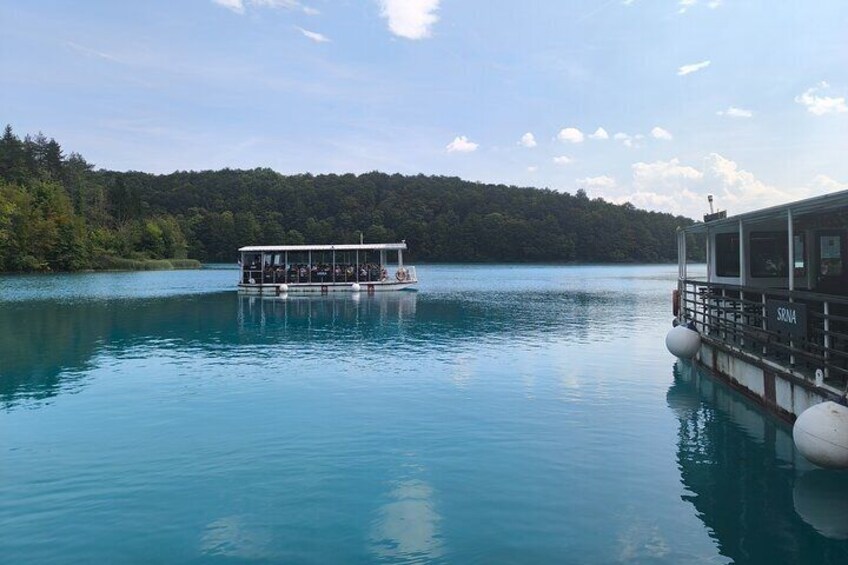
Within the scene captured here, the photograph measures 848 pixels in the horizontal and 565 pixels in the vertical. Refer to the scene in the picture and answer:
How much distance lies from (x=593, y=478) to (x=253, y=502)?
512cm

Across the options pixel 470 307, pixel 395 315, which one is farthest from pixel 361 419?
pixel 470 307

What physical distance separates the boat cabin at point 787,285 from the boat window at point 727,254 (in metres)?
0.03

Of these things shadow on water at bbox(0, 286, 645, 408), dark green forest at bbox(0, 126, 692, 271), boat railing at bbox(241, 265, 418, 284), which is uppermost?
dark green forest at bbox(0, 126, 692, 271)

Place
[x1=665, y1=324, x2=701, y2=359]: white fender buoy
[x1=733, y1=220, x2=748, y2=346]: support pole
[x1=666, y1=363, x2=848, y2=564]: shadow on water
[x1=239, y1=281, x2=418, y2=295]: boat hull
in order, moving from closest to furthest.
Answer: [x1=666, y1=363, x2=848, y2=564]: shadow on water, [x1=733, y1=220, x2=748, y2=346]: support pole, [x1=665, y1=324, x2=701, y2=359]: white fender buoy, [x1=239, y1=281, x2=418, y2=295]: boat hull

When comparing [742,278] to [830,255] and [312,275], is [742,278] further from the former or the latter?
[312,275]

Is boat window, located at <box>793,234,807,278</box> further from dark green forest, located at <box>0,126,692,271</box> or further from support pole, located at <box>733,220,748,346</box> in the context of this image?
dark green forest, located at <box>0,126,692,271</box>

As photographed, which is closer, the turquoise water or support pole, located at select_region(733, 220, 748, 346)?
the turquoise water

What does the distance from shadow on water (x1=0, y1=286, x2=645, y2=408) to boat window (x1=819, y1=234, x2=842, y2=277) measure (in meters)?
12.6

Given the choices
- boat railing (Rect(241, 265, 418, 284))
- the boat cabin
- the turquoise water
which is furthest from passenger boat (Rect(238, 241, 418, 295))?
the boat cabin

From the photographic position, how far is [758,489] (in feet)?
32.1

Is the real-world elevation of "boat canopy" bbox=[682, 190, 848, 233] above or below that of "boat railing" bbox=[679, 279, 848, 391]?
above

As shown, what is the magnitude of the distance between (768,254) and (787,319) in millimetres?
4974

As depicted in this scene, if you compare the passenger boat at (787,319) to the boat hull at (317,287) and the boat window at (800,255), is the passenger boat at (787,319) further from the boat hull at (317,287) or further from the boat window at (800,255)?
the boat hull at (317,287)

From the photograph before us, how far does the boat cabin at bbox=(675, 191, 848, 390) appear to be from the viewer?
35.1 ft
